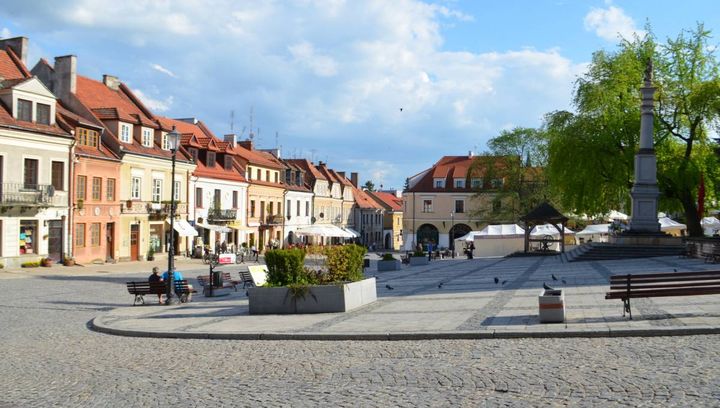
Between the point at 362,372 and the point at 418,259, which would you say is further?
the point at 418,259

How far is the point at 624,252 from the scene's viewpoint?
3219cm

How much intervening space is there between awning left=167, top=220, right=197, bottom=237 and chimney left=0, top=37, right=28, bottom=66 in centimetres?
1337

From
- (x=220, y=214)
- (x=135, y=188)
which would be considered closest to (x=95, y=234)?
(x=135, y=188)

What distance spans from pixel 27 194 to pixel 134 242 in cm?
1040

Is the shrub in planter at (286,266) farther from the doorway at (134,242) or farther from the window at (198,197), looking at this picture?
the window at (198,197)

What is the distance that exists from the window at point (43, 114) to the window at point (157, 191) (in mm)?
10101

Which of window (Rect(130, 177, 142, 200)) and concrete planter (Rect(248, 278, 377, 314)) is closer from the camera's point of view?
concrete planter (Rect(248, 278, 377, 314))

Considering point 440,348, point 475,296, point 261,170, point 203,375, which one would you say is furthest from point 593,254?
point 261,170

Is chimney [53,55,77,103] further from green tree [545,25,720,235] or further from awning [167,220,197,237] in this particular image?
green tree [545,25,720,235]

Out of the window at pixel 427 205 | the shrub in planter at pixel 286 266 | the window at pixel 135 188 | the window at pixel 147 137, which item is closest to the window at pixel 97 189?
the window at pixel 135 188

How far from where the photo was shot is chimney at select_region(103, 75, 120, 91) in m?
46.8

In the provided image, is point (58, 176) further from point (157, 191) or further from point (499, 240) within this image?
point (499, 240)

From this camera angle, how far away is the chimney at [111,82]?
153 feet

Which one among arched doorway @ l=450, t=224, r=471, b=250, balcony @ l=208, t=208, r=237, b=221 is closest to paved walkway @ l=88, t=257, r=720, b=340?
balcony @ l=208, t=208, r=237, b=221
